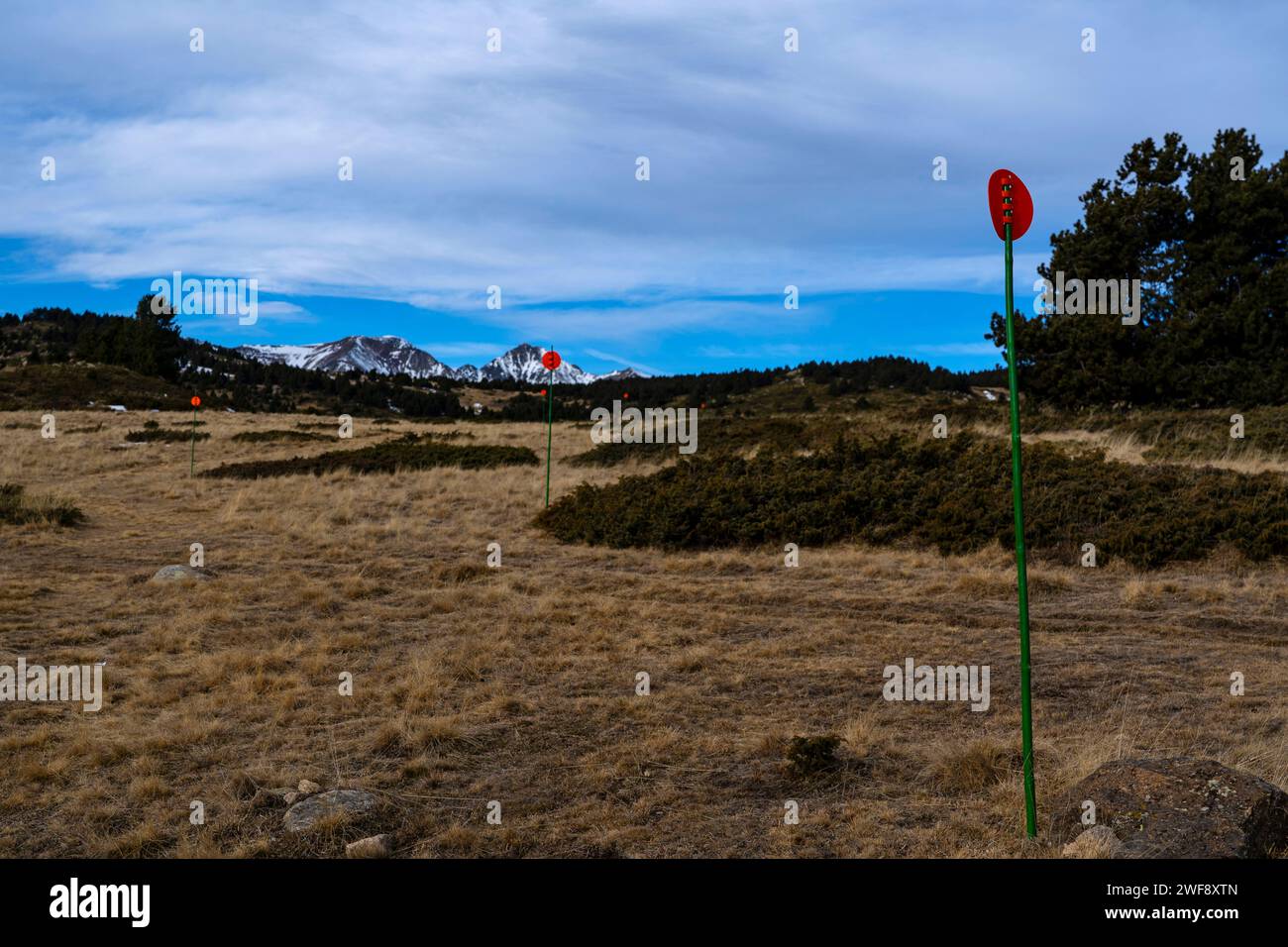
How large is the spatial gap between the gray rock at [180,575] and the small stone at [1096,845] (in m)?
10.6

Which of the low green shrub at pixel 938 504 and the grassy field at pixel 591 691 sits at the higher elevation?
the low green shrub at pixel 938 504

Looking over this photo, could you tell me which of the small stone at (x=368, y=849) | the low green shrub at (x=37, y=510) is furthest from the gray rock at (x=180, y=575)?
the small stone at (x=368, y=849)

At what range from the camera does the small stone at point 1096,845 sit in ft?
14.5

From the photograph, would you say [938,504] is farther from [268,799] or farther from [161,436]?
[161,436]

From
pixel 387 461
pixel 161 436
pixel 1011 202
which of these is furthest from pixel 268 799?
pixel 161 436

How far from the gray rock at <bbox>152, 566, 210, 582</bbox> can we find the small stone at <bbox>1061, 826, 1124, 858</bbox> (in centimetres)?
1065

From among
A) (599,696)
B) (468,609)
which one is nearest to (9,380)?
(468,609)

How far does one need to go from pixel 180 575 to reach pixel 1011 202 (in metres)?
11.0

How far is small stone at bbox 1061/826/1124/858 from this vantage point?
4422 millimetres

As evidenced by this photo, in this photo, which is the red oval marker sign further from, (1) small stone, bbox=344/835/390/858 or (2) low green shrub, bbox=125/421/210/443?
(2) low green shrub, bbox=125/421/210/443

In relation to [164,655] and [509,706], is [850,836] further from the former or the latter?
[164,655]

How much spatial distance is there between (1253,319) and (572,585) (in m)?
24.4

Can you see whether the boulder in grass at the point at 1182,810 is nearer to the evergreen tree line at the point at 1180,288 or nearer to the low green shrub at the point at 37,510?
→ the low green shrub at the point at 37,510

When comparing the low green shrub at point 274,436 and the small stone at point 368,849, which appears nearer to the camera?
the small stone at point 368,849
